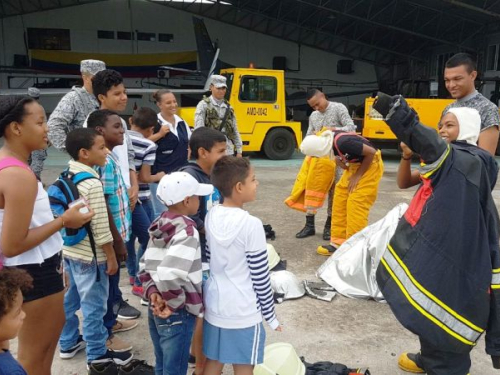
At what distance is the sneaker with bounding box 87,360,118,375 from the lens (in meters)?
2.49

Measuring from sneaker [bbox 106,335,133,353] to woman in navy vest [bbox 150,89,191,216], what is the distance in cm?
155

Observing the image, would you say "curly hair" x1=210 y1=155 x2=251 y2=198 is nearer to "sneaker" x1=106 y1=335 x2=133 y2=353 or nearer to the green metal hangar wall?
"sneaker" x1=106 y1=335 x2=133 y2=353

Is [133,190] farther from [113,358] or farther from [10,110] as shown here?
[10,110]

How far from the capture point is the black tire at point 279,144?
11.8m

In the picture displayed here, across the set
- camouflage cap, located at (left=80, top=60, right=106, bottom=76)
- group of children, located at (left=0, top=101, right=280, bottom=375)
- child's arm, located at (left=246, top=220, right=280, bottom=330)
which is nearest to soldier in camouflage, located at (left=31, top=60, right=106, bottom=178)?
camouflage cap, located at (left=80, top=60, right=106, bottom=76)

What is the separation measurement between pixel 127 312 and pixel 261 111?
340 inches

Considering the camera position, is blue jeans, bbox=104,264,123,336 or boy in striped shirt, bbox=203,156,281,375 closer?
boy in striped shirt, bbox=203,156,281,375

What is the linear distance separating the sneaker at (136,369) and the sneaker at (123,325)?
547mm

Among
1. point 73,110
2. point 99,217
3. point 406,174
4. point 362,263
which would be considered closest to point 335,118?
point 362,263

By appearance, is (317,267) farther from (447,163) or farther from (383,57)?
(383,57)

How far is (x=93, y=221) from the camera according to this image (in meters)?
2.37

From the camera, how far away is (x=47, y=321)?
1.96 meters

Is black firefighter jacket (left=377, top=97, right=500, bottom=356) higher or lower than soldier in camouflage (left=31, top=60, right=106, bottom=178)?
lower

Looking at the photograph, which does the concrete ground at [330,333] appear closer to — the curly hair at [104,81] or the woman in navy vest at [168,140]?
the woman in navy vest at [168,140]
